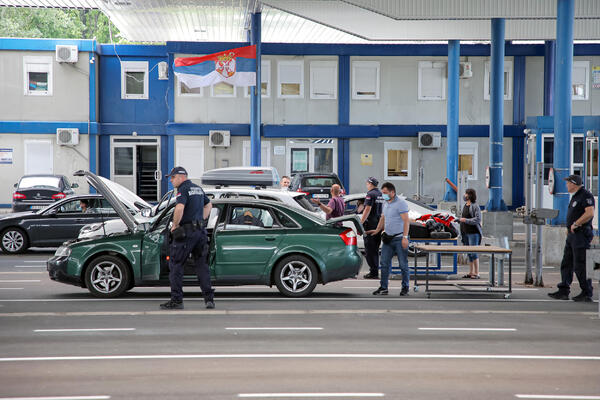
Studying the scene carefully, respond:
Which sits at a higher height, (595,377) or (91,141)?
(91,141)

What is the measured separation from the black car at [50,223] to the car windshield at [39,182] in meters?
4.61

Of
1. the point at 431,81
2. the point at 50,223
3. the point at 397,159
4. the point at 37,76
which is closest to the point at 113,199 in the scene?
the point at 50,223

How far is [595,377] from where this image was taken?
7602mm

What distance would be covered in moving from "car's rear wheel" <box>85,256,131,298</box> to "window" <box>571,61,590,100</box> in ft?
85.0

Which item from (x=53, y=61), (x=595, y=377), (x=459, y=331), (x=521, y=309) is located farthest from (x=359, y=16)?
(x=595, y=377)

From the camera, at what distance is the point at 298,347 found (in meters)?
8.89

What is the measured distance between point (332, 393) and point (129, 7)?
2442 centimetres

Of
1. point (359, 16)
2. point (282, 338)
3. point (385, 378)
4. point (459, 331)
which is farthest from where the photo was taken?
point (359, 16)

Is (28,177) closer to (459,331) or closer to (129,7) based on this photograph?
(129,7)

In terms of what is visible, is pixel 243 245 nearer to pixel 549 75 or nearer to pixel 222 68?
pixel 222 68

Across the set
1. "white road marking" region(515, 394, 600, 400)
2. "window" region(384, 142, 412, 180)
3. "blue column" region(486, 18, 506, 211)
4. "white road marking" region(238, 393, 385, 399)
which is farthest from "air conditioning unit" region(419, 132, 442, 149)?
"white road marking" region(238, 393, 385, 399)

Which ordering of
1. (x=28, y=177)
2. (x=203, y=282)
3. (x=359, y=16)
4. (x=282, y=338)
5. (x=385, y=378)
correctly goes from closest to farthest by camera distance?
(x=385, y=378) < (x=282, y=338) < (x=203, y=282) < (x=28, y=177) < (x=359, y=16)

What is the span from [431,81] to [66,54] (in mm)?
14583

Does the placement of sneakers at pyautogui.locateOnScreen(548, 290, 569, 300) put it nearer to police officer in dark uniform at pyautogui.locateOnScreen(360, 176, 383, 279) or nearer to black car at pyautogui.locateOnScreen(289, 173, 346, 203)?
police officer in dark uniform at pyautogui.locateOnScreen(360, 176, 383, 279)
